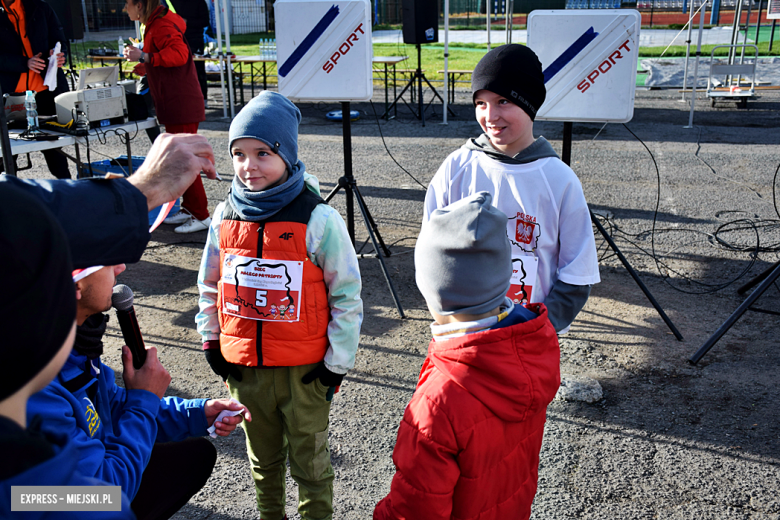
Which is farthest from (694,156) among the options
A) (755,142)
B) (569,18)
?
(569,18)

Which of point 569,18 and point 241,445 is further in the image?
point 569,18

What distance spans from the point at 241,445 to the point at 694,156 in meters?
7.60

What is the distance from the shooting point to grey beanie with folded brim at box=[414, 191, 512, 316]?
1.64 metres

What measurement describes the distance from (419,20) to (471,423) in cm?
990

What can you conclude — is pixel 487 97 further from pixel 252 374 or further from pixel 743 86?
pixel 743 86

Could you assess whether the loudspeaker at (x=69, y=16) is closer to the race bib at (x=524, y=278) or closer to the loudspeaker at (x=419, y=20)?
the loudspeaker at (x=419, y=20)

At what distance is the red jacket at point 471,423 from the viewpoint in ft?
5.31

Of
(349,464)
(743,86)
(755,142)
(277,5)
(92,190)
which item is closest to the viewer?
(92,190)

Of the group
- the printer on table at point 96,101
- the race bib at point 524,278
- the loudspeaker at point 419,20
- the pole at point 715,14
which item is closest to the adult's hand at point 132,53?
the printer on table at point 96,101

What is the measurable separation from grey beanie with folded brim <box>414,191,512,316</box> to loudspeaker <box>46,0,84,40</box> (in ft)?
47.9

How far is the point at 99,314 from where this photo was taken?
1.96 m

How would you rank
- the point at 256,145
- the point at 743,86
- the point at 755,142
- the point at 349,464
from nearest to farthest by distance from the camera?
the point at 256,145 < the point at 349,464 < the point at 755,142 < the point at 743,86

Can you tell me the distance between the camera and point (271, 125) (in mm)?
2318

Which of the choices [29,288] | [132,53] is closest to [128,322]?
[29,288]
